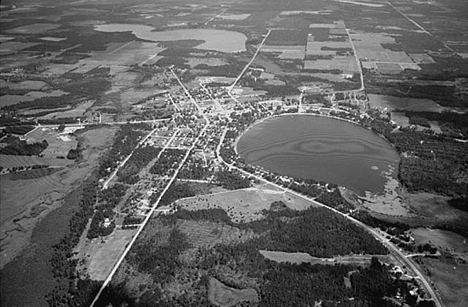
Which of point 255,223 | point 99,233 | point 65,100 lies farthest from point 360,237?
point 65,100

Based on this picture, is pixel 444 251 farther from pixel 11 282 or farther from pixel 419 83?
pixel 419 83

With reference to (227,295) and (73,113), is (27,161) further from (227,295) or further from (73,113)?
(227,295)

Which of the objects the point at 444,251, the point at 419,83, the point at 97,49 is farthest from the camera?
the point at 97,49

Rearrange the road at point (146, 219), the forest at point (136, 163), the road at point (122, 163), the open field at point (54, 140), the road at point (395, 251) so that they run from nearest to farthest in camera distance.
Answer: the road at point (395, 251) → the road at point (146, 219) → the road at point (122, 163) → the forest at point (136, 163) → the open field at point (54, 140)

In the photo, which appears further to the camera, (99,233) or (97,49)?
(97,49)

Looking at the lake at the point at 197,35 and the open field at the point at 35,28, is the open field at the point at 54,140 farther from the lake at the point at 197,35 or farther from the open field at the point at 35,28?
the open field at the point at 35,28

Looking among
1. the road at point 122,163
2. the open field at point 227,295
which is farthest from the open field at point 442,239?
the road at point 122,163
